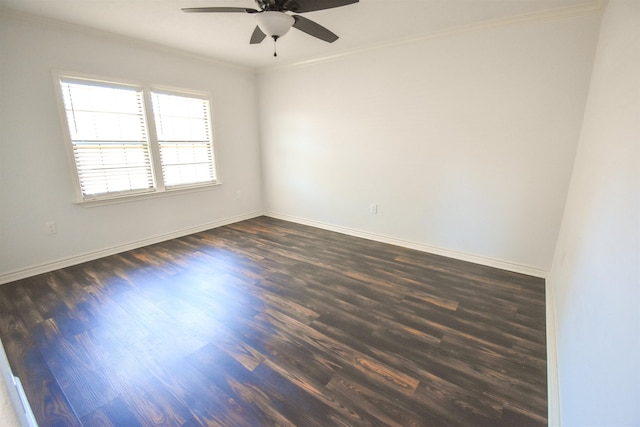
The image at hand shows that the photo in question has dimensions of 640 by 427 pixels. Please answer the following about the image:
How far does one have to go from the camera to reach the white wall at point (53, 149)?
2.56 m

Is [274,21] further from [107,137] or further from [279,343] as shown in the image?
[107,137]

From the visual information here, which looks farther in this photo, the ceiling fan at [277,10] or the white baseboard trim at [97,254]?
the white baseboard trim at [97,254]

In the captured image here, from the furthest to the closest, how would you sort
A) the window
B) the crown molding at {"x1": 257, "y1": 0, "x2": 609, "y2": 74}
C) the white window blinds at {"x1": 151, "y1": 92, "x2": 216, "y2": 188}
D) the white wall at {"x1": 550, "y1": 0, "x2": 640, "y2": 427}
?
the white window blinds at {"x1": 151, "y1": 92, "x2": 216, "y2": 188}, the window, the crown molding at {"x1": 257, "y1": 0, "x2": 609, "y2": 74}, the white wall at {"x1": 550, "y1": 0, "x2": 640, "y2": 427}

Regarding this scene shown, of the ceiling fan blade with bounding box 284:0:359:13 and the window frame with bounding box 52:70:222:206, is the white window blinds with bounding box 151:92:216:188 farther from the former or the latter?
the ceiling fan blade with bounding box 284:0:359:13

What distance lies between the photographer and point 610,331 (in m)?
0.94

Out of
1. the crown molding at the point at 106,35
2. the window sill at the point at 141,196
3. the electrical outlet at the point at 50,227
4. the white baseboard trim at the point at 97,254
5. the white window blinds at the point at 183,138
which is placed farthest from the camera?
the white window blinds at the point at 183,138

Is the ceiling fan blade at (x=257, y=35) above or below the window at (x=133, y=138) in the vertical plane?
above

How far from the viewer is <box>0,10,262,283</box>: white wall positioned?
8.40ft

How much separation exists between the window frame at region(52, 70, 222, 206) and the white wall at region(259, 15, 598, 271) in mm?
1340

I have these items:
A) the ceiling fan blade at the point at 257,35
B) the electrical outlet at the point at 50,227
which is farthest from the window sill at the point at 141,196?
the ceiling fan blade at the point at 257,35

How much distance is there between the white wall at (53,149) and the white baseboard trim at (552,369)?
4.20 m

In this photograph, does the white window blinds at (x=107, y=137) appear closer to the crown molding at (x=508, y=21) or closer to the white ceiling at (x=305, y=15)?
the white ceiling at (x=305, y=15)

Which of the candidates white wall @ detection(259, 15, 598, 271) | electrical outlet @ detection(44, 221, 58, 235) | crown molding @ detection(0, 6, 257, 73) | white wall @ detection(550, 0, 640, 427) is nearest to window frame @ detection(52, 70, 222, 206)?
electrical outlet @ detection(44, 221, 58, 235)

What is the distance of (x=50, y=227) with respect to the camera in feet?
9.53
